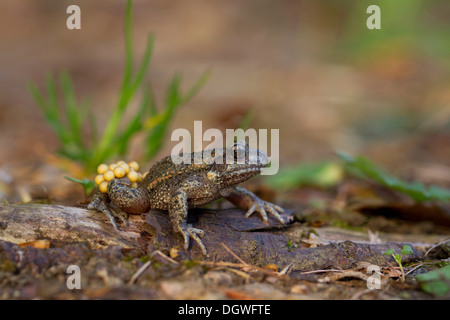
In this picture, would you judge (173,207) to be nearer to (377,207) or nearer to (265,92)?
(377,207)

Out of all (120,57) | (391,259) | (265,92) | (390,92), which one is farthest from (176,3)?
(391,259)

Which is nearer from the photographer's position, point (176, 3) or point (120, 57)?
point (120, 57)

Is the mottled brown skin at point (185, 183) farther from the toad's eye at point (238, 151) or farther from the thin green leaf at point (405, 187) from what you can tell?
the thin green leaf at point (405, 187)

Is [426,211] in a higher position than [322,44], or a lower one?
lower

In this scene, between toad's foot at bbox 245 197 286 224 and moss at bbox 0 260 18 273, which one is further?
toad's foot at bbox 245 197 286 224

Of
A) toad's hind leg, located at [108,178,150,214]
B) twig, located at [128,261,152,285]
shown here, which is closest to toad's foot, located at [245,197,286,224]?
toad's hind leg, located at [108,178,150,214]

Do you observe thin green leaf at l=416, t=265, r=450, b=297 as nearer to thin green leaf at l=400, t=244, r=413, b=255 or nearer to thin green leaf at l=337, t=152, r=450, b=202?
thin green leaf at l=400, t=244, r=413, b=255
